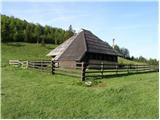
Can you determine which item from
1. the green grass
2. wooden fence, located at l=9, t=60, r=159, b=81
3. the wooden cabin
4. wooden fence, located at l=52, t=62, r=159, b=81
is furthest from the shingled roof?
the green grass

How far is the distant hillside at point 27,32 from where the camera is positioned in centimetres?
8214

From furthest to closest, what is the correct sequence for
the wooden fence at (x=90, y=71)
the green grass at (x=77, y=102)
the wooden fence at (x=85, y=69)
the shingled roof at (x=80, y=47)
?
the shingled roof at (x=80, y=47), the wooden fence at (x=85, y=69), the wooden fence at (x=90, y=71), the green grass at (x=77, y=102)

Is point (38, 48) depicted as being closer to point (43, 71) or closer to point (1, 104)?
point (43, 71)

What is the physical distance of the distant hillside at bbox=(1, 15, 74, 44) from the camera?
82.1 metres

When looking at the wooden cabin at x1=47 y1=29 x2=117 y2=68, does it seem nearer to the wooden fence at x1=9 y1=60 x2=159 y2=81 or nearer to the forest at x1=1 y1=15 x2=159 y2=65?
the wooden fence at x1=9 y1=60 x2=159 y2=81

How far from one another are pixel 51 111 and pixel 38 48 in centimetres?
6188

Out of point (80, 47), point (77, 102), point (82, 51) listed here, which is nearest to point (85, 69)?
point (77, 102)

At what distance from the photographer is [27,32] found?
287ft

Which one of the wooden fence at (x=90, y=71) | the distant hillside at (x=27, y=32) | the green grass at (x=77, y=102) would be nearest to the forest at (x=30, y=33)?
the distant hillside at (x=27, y=32)

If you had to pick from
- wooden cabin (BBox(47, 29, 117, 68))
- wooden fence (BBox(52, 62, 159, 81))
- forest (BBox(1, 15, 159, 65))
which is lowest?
wooden fence (BBox(52, 62, 159, 81))

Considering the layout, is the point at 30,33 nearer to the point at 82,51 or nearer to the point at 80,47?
the point at 80,47

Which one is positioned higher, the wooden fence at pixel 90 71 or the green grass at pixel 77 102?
the wooden fence at pixel 90 71

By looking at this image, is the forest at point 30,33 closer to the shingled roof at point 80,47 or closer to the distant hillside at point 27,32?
the distant hillside at point 27,32

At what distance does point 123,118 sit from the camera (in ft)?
35.6
